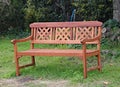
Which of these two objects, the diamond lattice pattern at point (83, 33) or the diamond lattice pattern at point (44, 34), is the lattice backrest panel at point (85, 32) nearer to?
the diamond lattice pattern at point (83, 33)

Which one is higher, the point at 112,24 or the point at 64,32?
the point at 64,32

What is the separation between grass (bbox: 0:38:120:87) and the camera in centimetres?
744

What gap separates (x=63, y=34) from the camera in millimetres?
8875

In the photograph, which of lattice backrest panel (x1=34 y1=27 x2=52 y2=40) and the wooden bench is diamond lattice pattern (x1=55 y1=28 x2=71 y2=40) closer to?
the wooden bench

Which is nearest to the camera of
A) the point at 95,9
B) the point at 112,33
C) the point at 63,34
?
the point at 63,34

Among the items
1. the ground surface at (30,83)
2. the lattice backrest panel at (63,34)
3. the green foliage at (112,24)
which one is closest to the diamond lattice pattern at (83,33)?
the lattice backrest panel at (63,34)

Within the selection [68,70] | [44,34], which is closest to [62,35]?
[44,34]

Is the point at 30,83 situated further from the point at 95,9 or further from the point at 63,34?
the point at 95,9

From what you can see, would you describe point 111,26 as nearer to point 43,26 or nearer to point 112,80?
point 43,26

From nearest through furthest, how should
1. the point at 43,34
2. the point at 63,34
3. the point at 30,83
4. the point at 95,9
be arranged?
the point at 30,83 < the point at 63,34 < the point at 43,34 < the point at 95,9

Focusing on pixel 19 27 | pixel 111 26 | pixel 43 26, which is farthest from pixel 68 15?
pixel 43 26

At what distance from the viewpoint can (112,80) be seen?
7.42m

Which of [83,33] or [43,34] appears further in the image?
[43,34]

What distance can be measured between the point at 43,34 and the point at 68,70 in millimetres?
1214
